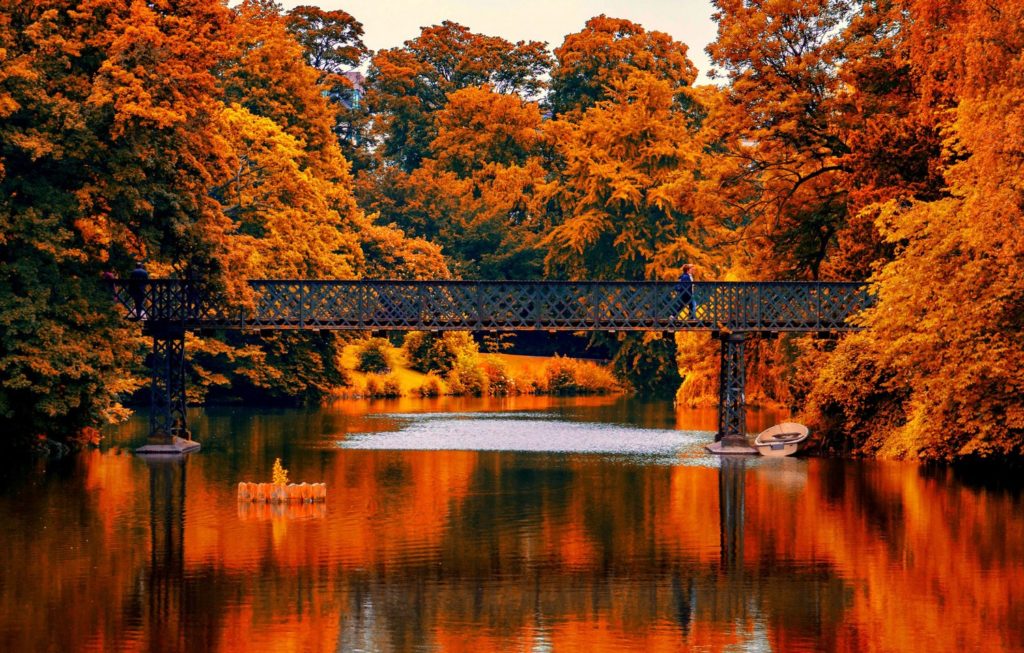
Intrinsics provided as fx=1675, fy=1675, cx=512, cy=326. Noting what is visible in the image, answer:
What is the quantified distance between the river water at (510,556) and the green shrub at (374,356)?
3603 centimetres

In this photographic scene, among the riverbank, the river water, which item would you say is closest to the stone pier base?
the river water

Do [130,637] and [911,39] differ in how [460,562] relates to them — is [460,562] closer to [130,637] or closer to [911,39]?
[130,637]

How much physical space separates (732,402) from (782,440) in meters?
1.95

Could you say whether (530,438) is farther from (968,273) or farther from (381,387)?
Answer: (381,387)

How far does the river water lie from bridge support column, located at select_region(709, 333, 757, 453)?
302cm

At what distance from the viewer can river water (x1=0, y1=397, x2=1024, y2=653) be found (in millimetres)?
21062

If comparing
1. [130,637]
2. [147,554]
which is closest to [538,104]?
[147,554]

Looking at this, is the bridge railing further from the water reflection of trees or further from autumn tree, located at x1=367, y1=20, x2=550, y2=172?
autumn tree, located at x1=367, y1=20, x2=550, y2=172

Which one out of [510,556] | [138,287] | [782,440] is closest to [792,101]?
[782,440]

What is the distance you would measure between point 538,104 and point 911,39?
213 ft

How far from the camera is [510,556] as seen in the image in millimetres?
27812

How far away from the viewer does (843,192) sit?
54.9m

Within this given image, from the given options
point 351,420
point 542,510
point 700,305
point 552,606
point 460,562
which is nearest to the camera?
point 552,606

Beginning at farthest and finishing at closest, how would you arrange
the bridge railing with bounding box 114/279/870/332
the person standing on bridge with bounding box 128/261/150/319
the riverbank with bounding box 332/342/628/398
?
the riverbank with bounding box 332/342/628/398
the bridge railing with bounding box 114/279/870/332
the person standing on bridge with bounding box 128/261/150/319
